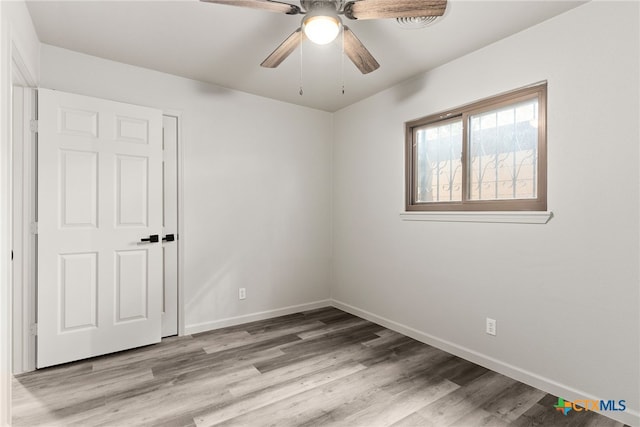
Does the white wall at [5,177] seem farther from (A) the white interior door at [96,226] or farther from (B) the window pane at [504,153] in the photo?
(B) the window pane at [504,153]

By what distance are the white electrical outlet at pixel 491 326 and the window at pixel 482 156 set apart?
2.81ft

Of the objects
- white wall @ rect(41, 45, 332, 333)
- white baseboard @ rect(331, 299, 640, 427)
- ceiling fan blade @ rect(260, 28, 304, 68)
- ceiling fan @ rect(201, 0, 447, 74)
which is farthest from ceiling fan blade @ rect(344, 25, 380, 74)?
white baseboard @ rect(331, 299, 640, 427)

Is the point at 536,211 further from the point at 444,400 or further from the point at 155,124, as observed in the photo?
the point at 155,124

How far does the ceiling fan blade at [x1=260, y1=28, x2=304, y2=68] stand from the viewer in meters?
1.94

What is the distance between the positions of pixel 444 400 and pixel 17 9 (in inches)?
139

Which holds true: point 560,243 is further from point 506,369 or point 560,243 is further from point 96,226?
point 96,226

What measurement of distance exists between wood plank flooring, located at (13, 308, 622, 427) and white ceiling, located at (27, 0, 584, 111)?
249 cm

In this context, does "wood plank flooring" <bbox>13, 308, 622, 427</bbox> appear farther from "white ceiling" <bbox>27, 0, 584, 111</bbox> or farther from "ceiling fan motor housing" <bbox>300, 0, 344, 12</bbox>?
"white ceiling" <bbox>27, 0, 584, 111</bbox>

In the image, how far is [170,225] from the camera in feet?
10.5

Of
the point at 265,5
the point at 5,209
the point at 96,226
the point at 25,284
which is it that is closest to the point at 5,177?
the point at 5,209

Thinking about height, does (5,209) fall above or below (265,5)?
below

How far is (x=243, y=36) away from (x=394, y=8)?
126 centimetres

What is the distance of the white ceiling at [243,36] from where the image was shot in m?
2.16

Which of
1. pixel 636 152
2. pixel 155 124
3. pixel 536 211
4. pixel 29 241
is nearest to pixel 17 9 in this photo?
pixel 155 124
